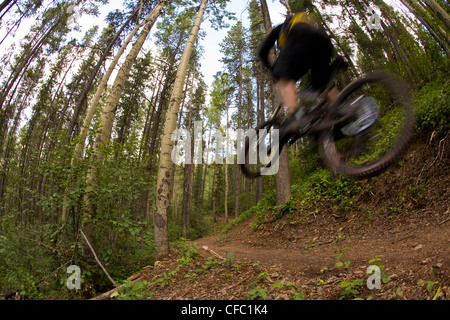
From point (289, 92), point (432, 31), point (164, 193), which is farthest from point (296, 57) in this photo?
point (432, 31)

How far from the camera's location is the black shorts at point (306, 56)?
2527 millimetres

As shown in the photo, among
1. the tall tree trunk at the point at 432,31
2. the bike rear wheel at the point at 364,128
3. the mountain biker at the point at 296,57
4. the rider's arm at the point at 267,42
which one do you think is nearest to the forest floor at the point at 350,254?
the bike rear wheel at the point at 364,128

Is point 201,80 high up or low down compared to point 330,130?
up

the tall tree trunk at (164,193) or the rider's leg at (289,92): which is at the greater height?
the rider's leg at (289,92)

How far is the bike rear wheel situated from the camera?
246cm

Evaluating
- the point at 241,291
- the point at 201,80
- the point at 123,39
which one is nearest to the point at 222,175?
the point at 201,80

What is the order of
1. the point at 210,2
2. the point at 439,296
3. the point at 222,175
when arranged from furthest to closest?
1. the point at 222,175
2. the point at 210,2
3. the point at 439,296

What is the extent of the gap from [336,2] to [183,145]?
15.1 m

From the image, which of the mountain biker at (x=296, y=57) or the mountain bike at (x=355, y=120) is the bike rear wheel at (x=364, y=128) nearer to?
the mountain bike at (x=355, y=120)

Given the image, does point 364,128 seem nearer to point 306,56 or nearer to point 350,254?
point 306,56

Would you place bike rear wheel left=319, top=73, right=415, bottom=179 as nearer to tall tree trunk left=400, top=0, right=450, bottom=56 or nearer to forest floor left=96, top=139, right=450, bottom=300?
forest floor left=96, top=139, right=450, bottom=300

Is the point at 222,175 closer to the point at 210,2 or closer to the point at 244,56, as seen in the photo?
the point at 244,56
